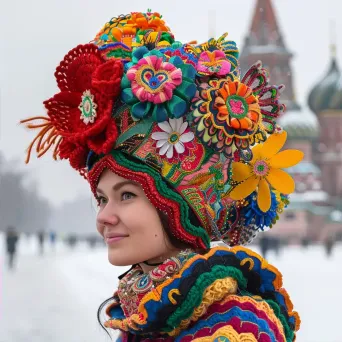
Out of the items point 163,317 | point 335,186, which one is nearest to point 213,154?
point 163,317

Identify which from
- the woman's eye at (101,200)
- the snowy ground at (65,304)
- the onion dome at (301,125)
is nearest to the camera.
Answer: the woman's eye at (101,200)

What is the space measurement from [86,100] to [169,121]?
0.23m

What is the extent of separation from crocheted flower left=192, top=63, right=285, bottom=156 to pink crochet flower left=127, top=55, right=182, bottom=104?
0.08 meters

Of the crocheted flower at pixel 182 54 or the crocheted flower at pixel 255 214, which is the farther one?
the crocheted flower at pixel 255 214

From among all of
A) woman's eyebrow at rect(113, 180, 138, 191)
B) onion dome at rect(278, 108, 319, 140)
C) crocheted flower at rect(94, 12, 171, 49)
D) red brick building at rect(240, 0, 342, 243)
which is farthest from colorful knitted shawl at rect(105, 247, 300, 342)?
onion dome at rect(278, 108, 319, 140)

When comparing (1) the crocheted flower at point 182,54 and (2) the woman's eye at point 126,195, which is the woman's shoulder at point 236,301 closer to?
(2) the woman's eye at point 126,195

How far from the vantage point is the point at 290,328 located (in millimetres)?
2387

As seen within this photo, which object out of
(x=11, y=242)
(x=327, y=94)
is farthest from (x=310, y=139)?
(x=11, y=242)

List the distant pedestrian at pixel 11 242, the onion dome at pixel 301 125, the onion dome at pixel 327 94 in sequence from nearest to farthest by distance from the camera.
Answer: the distant pedestrian at pixel 11 242 → the onion dome at pixel 301 125 → the onion dome at pixel 327 94

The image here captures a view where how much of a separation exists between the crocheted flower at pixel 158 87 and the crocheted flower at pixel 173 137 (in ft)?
0.09

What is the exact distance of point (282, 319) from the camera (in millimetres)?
2326

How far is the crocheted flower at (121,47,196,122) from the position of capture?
7.33 ft

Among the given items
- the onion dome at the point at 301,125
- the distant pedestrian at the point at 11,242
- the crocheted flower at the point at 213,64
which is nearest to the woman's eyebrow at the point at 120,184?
the crocheted flower at the point at 213,64

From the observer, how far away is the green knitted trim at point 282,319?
229 cm
